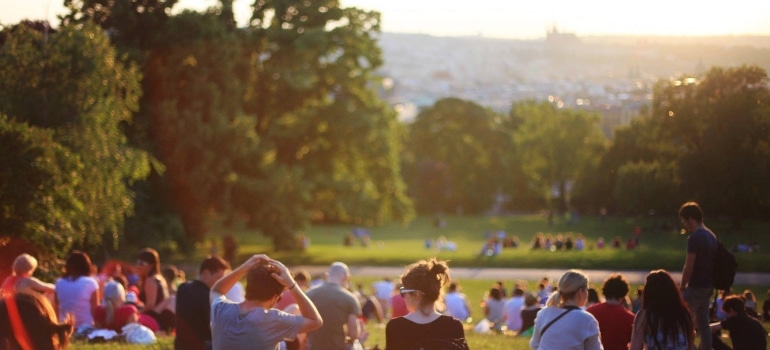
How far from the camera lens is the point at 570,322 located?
301 inches

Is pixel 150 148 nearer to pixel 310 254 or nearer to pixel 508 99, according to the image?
pixel 310 254

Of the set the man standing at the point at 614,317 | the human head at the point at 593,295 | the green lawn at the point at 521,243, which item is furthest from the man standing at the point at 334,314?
the green lawn at the point at 521,243

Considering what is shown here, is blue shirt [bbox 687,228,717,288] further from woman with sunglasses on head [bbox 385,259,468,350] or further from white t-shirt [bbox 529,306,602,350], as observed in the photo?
woman with sunglasses on head [bbox 385,259,468,350]

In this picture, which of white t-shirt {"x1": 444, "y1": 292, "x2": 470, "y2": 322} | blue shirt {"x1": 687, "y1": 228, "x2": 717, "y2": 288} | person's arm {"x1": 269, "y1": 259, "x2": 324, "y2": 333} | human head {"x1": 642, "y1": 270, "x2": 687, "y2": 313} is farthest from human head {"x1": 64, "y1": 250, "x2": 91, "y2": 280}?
white t-shirt {"x1": 444, "y1": 292, "x2": 470, "y2": 322}

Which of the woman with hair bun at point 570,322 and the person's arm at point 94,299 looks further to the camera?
the person's arm at point 94,299

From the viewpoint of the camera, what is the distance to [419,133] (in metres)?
90.2

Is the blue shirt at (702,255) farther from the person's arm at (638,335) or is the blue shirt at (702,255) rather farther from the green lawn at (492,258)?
the green lawn at (492,258)

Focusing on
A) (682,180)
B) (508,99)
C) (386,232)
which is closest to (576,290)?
(682,180)

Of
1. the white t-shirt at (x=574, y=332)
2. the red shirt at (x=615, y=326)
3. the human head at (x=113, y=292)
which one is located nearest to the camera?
the white t-shirt at (x=574, y=332)

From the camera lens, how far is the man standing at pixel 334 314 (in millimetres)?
10844

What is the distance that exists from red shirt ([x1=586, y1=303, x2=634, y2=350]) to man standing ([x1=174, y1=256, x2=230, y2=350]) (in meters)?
3.67

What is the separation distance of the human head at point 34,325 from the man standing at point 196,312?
7.10 feet

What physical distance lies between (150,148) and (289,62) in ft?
23.3

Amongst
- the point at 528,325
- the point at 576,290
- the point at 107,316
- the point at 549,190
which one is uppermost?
the point at 576,290
